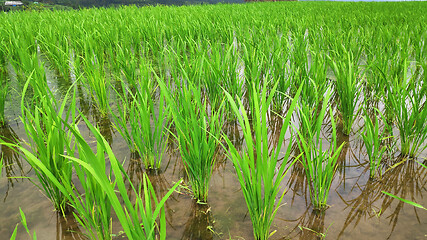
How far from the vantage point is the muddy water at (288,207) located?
1058 mm

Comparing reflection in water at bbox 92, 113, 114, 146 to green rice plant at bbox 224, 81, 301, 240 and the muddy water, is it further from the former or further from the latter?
green rice plant at bbox 224, 81, 301, 240

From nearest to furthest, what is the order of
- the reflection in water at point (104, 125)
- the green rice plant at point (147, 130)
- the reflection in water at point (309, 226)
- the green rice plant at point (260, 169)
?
the green rice plant at point (260, 169), the reflection in water at point (309, 226), the green rice plant at point (147, 130), the reflection in water at point (104, 125)

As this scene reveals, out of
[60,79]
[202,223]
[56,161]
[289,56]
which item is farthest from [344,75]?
[60,79]

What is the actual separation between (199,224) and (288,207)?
0.38 m

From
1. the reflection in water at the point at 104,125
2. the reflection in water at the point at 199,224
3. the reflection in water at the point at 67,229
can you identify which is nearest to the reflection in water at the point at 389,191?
the reflection in water at the point at 199,224

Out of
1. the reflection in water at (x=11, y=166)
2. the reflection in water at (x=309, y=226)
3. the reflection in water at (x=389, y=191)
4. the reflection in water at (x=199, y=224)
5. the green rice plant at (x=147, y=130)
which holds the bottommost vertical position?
the reflection in water at (x=11, y=166)

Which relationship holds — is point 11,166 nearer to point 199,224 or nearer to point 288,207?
point 199,224

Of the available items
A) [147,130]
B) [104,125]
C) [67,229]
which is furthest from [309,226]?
[104,125]

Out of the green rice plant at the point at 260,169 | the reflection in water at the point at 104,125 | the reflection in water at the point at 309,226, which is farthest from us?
the reflection in water at the point at 104,125

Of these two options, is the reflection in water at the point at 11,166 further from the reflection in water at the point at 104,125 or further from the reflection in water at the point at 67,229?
the reflection in water at the point at 104,125

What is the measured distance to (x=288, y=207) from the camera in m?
1.18

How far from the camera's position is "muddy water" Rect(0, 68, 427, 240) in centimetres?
106

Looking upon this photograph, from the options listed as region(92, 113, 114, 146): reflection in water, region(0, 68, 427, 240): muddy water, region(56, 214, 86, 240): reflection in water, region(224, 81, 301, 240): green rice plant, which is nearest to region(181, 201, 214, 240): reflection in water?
region(0, 68, 427, 240): muddy water

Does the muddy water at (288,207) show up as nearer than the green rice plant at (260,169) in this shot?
No
